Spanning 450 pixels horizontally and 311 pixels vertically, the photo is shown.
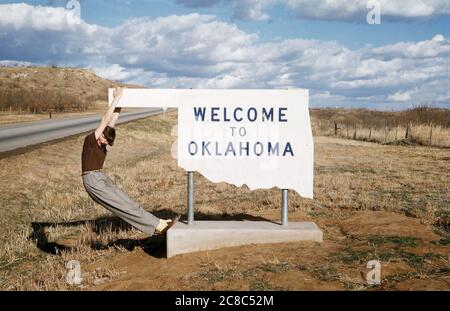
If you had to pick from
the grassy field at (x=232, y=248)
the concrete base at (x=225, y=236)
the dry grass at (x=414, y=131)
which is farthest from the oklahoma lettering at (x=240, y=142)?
the dry grass at (x=414, y=131)

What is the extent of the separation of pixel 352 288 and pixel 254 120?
8.44ft

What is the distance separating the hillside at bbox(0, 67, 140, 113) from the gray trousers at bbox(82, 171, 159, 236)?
42645mm

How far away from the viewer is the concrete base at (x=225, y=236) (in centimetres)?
633

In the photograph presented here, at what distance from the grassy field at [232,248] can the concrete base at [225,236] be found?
11cm

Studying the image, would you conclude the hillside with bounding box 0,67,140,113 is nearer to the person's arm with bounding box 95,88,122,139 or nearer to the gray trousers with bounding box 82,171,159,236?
the person's arm with bounding box 95,88,122,139

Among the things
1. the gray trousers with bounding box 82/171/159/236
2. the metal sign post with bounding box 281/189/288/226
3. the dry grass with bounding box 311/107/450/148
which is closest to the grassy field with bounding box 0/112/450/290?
the metal sign post with bounding box 281/189/288/226

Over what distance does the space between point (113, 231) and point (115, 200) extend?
216 centimetres

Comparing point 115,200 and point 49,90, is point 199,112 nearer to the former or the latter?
point 115,200

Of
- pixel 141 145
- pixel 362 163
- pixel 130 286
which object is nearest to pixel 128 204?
pixel 130 286

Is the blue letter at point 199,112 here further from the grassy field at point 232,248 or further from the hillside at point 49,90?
the hillside at point 49,90

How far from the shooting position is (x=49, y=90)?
6669cm

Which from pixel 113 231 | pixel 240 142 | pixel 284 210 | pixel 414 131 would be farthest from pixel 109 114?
pixel 414 131

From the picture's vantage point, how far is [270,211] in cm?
898

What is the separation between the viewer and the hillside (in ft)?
159
